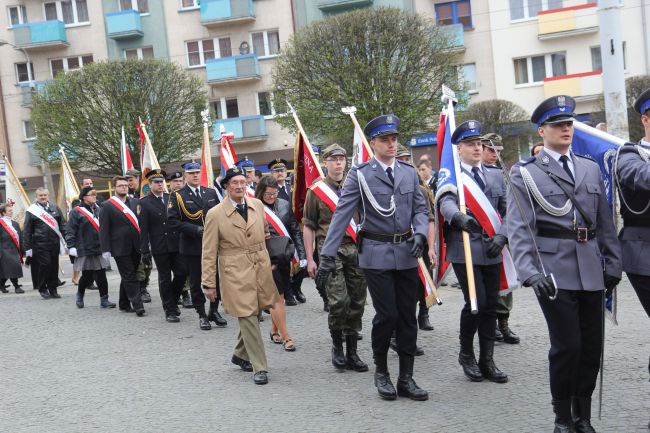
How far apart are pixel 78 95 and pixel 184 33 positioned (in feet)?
32.1

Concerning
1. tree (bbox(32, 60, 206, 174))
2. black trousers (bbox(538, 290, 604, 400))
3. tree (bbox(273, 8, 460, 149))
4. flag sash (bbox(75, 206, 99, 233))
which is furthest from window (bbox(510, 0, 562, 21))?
black trousers (bbox(538, 290, 604, 400))

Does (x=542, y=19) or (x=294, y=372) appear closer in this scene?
(x=294, y=372)

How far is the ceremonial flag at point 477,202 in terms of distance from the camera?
21.8ft

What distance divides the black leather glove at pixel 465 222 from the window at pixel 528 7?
104 feet

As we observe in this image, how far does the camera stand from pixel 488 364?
21.6 ft

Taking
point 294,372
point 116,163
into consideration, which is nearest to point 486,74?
point 116,163

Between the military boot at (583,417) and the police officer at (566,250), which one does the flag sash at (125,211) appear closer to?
the police officer at (566,250)

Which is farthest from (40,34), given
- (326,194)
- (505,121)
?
(326,194)

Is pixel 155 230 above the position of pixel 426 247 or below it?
above

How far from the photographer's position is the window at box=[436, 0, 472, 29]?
120 ft

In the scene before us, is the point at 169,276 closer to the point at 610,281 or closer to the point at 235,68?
the point at 610,281

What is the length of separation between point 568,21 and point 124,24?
21.4 meters

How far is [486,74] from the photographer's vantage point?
1437 inches

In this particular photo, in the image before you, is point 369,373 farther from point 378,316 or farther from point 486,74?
point 486,74
